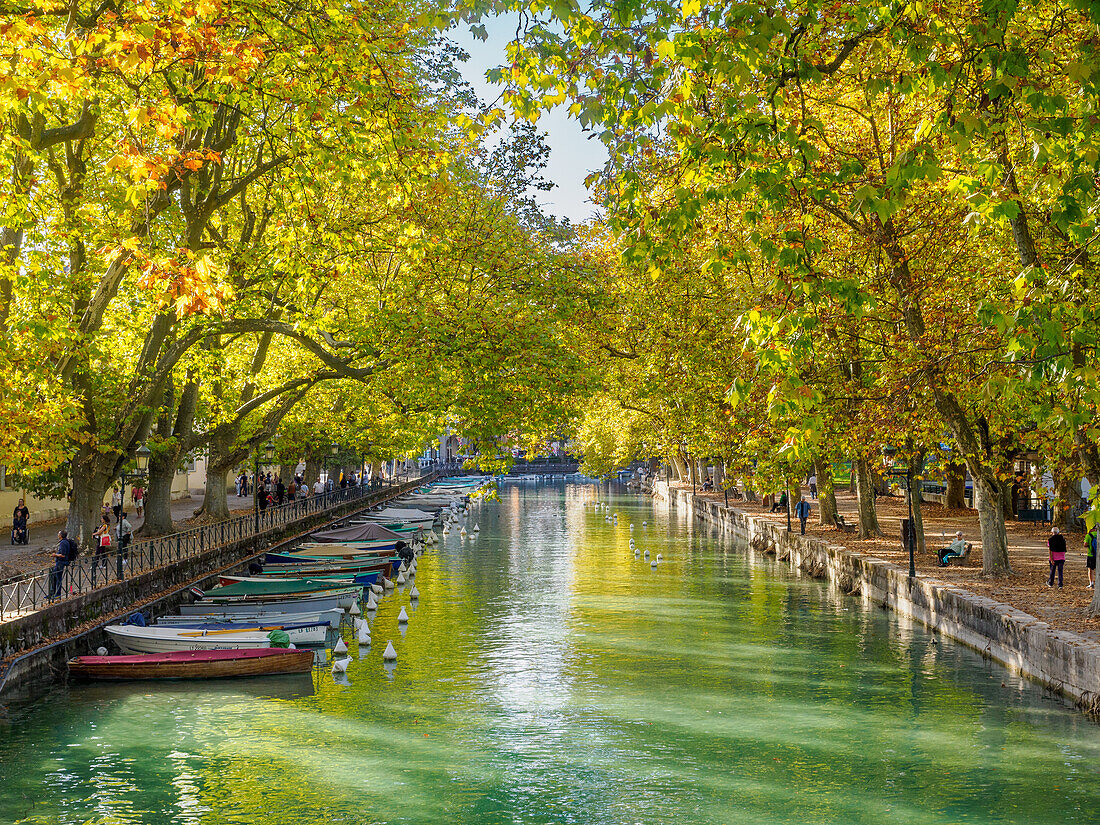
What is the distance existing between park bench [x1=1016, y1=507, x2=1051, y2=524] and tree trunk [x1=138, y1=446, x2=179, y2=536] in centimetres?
3441

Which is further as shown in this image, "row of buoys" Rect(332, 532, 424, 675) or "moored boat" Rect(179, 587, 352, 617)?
"moored boat" Rect(179, 587, 352, 617)

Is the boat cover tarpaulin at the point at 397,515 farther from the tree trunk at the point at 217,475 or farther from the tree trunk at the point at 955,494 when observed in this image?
the tree trunk at the point at 955,494

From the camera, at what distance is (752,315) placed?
27.6 feet

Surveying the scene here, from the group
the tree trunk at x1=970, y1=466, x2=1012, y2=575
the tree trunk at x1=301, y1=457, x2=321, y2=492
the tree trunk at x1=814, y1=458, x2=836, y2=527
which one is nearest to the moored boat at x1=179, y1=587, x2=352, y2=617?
the tree trunk at x1=970, y1=466, x2=1012, y2=575

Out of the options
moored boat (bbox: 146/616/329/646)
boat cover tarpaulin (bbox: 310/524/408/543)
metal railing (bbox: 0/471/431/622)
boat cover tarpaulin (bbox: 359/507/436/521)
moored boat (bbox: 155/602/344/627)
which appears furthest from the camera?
boat cover tarpaulin (bbox: 359/507/436/521)

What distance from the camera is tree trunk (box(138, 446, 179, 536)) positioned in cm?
3462

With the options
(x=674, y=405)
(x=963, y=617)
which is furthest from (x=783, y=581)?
(x=963, y=617)

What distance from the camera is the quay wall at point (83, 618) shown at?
1983cm

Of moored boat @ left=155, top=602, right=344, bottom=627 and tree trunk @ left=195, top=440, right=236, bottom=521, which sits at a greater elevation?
tree trunk @ left=195, top=440, right=236, bottom=521

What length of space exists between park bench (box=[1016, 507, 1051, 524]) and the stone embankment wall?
36.2 feet

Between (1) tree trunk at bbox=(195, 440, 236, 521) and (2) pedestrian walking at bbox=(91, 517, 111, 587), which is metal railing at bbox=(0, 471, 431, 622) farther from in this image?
(1) tree trunk at bbox=(195, 440, 236, 521)

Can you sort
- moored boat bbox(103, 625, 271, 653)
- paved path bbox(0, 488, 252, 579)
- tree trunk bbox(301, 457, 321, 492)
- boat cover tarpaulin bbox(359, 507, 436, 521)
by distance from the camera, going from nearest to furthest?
1. moored boat bbox(103, 625, 271, 653)
2. paved path bbox(0, 488, 252, 579)
3. boat cover tarpaulin bbox(359, 507, 436, 521)
4. tree trunk bbox(301, 457, 321, 492)

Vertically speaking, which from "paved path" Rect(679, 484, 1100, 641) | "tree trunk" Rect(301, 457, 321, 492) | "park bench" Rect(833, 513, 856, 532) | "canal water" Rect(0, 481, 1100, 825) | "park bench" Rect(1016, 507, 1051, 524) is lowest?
"canal water" Rect(0, 481, 1100, 825)

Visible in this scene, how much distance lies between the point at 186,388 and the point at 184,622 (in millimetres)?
12725
